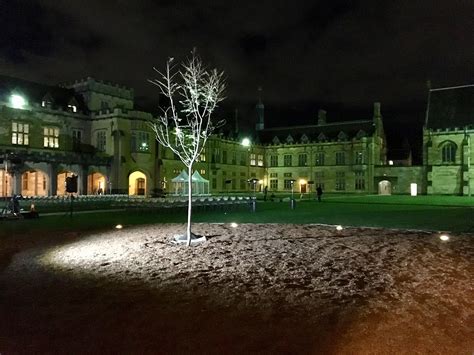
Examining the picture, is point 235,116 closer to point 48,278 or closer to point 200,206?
point 200,206

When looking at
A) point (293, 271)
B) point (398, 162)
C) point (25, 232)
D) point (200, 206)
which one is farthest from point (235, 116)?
point (293, 271)

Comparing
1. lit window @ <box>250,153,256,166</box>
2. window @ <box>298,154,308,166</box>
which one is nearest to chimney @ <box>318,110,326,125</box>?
window @ <box>298,154,308,166</box>

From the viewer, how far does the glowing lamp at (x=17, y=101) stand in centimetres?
3719

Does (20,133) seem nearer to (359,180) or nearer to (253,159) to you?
(253,159)

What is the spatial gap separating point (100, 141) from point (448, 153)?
1667 inches

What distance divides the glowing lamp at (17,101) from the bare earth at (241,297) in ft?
93.0

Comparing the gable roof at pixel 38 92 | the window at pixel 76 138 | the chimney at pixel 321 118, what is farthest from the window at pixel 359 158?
the window at pixel 76 138

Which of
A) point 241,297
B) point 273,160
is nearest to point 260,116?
point 273,160

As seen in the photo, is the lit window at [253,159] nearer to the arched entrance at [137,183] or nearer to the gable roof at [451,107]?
the arched entrance at [137,183]

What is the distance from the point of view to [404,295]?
7430 mm

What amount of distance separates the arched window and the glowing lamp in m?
48.6

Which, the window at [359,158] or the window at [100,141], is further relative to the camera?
the window at [359,158]

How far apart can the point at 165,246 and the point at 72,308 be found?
5.69 m

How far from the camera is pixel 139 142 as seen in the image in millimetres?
43438
